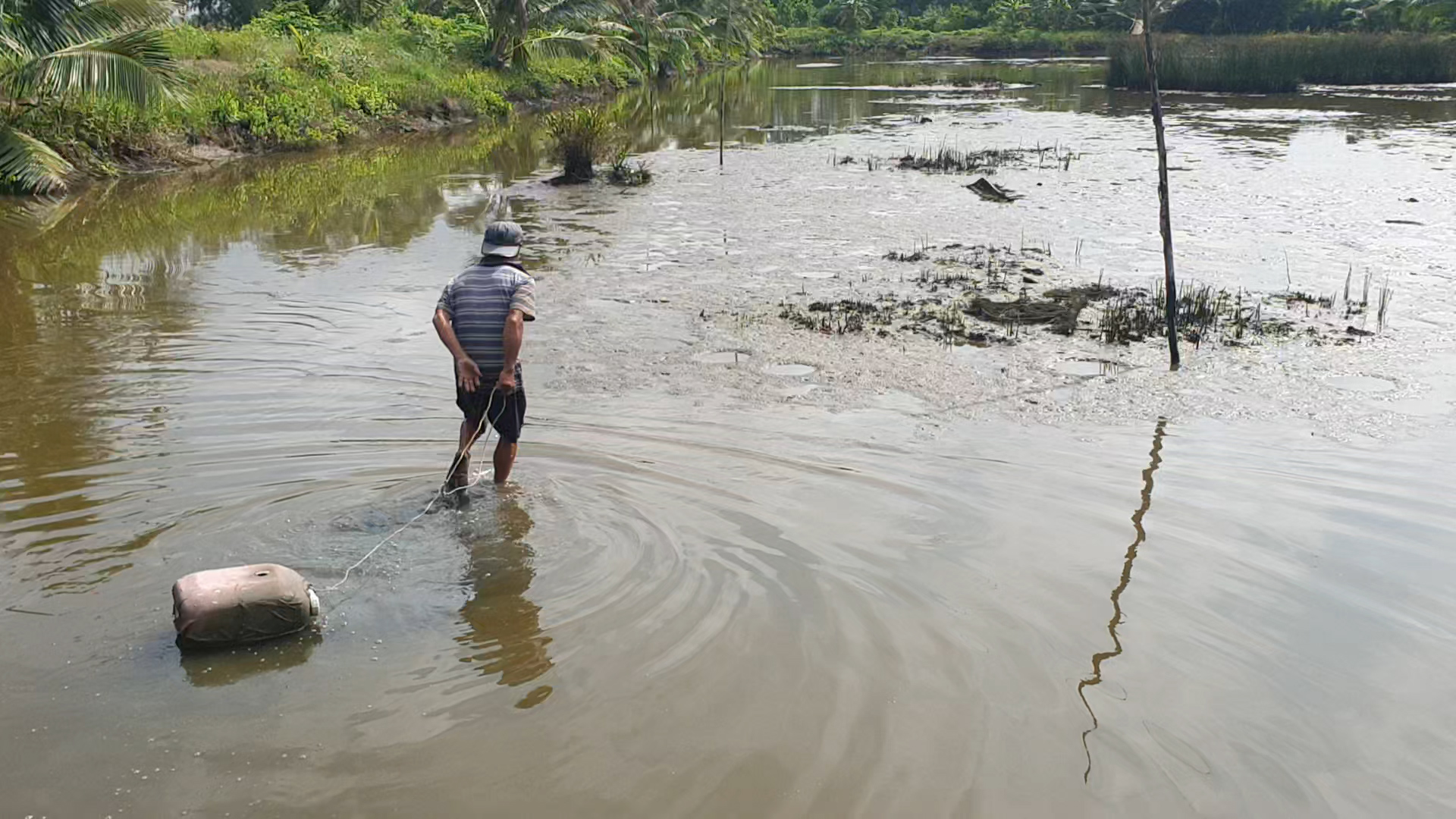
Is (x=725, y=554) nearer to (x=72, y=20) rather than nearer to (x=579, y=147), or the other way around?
(x=579, y=147)

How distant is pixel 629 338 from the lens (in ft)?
31.8

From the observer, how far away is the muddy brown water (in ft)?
13.0

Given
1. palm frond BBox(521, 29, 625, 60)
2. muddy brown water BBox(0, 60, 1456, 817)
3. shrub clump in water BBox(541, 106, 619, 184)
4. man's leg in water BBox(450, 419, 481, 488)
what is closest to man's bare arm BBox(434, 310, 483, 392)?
man's leg in water BBox(450, 419, 481, 488)

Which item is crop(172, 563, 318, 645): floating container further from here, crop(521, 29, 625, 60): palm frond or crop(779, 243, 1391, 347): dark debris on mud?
crop(521, 29, 625, 60): palm frond

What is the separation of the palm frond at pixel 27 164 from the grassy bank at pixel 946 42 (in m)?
64.8

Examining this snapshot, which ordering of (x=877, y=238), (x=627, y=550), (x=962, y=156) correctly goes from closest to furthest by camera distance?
(x=627, y=550)
(x=877, y=238)
(x=962, y=156)

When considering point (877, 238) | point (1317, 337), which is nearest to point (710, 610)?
point (1317, 337)

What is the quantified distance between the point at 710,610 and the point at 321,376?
184 inches

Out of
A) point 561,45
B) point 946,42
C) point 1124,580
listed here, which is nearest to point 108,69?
point 1124,580

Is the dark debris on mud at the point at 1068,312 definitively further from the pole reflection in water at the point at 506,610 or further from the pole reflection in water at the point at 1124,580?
the pole reflection in water at the point at 506,610

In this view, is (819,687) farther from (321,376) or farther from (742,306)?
(742,306)

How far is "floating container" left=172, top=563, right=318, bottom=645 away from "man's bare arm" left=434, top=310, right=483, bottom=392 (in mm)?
1564

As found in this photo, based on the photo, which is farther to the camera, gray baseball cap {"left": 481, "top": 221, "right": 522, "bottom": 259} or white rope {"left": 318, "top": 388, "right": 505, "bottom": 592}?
gray baseball cap {"left": 481, "top": 221, "right": 522, "bottom": 259}

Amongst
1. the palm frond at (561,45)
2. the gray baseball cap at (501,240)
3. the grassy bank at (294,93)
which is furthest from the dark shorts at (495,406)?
the palm frond at (561,45)
